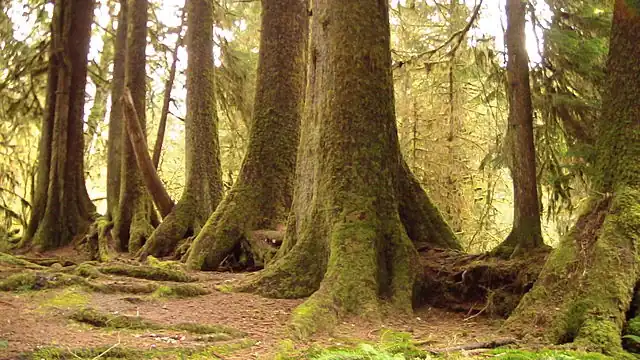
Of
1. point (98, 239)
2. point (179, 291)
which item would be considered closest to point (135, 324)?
point (179, 291)

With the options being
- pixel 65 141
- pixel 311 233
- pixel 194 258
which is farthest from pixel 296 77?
pixel 65 141

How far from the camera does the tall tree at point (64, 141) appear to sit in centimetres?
1441

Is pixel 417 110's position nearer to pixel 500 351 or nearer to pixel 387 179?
pixel 387 179

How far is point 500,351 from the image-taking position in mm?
4566

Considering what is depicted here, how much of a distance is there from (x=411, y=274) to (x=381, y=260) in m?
0.38

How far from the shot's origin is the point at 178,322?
572cm

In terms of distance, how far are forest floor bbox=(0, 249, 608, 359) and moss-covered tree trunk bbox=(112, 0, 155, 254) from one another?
488 cm

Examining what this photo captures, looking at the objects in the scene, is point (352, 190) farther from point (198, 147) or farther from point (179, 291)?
point (198, 147)

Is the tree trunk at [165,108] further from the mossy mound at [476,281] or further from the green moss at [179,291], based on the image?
the mossy mound at [476,281]

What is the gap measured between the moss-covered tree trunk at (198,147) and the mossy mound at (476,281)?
5796mm

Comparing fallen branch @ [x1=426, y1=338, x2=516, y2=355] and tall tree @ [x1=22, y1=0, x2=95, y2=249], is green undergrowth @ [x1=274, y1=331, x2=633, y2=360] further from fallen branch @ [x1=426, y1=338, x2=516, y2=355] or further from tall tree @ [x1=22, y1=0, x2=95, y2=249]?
tall tree @ [x1=22, y1=0, x2=95, y2=249]

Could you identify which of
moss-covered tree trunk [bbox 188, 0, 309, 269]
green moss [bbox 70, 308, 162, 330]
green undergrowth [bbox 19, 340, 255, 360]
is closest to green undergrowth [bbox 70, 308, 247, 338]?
green moss [bbox 70, 308, 162, 330]

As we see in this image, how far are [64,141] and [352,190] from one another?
32.4 feet

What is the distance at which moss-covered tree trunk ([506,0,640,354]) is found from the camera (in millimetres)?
5156
